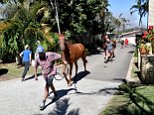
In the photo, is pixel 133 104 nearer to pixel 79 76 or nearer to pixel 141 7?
pixel 79 76

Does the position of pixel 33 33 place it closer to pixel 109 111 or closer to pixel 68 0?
pixel 68 0

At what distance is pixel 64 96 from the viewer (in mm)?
11727

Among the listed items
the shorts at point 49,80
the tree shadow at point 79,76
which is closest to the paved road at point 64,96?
the tree shadow at point 79,76

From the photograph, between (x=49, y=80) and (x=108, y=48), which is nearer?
(x=49, y=80)

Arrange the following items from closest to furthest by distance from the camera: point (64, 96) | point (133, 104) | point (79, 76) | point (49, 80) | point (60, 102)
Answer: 1. point (133, 104)
2. point (49, 80)
3. point (60, 102)
4. point (64, 96)
5. point (79, 76)

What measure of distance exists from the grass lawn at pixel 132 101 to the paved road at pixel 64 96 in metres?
0.33

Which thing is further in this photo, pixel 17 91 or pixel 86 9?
pixel 86 9

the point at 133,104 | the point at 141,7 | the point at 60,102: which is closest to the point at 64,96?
the point at 60,102

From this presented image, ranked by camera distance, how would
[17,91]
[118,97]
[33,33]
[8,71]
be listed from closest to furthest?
[118,97]
[17,91]
[8,71]
[33,33]

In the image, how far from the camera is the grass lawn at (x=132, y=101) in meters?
9.16

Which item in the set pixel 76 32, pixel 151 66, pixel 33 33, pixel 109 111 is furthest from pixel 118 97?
pixel 76 32

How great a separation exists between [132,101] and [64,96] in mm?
2559

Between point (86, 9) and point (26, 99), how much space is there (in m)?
19.7

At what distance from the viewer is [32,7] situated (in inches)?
925
